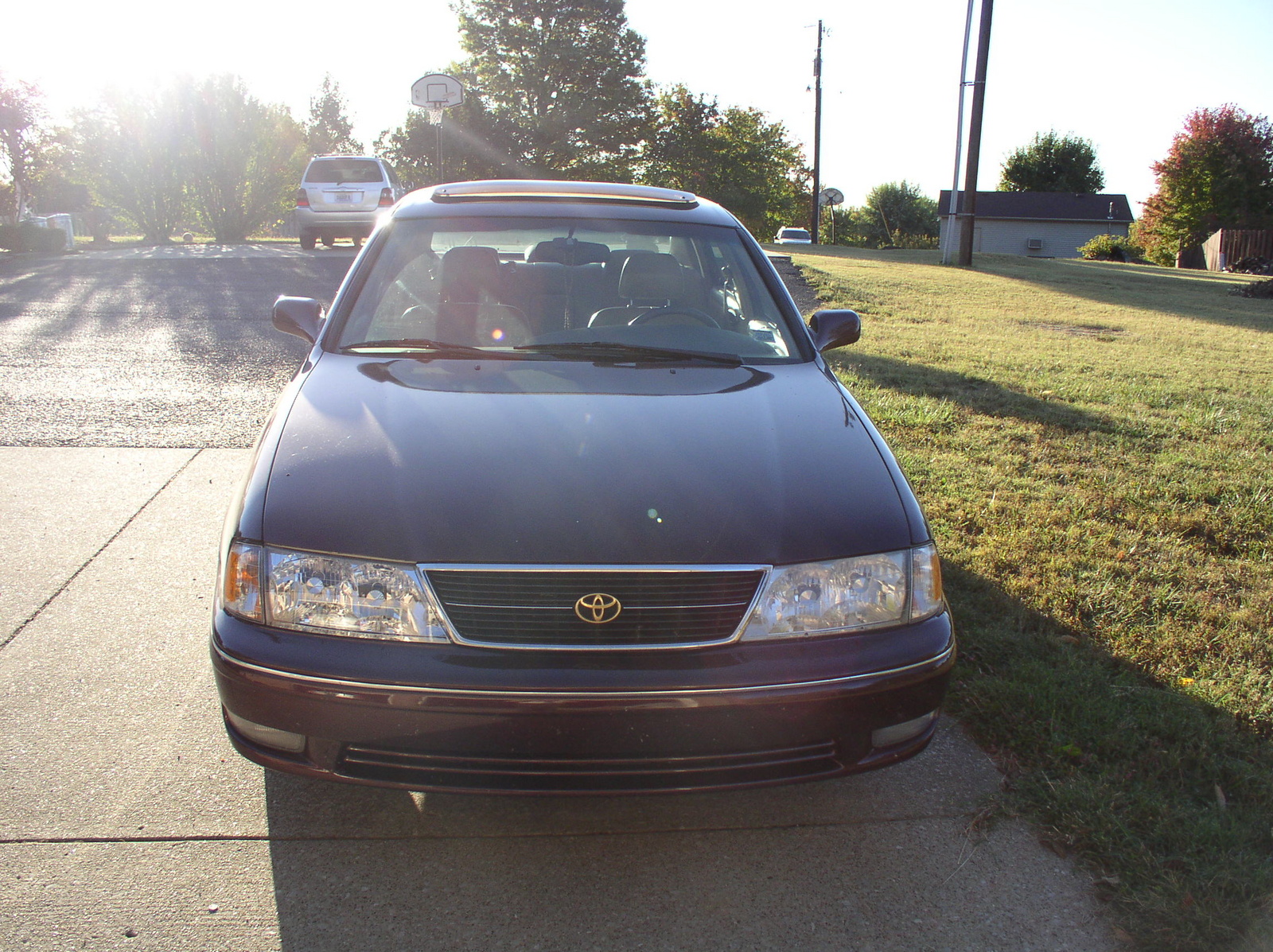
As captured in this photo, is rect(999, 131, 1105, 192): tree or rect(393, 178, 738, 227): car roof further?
rect(999, 131, 1105, 192): tree

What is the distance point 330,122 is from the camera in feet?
245

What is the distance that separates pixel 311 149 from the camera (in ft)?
235

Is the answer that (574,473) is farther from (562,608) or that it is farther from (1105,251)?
(1105,251)

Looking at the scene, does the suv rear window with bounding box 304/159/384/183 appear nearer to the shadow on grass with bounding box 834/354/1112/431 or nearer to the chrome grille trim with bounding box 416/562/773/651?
the shadow on grass with bounding box 834/354/1112/431

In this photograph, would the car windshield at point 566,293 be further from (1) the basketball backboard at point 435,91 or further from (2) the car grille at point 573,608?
(1) the basketball backboard at point 435,91

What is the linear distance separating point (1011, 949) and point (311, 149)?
78.0 meters

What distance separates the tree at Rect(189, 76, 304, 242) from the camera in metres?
26.4

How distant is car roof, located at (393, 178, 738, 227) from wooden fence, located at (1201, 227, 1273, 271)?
1415 inches

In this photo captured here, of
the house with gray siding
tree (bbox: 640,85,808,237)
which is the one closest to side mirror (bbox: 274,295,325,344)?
tree (bbox: 640,85,808,237)

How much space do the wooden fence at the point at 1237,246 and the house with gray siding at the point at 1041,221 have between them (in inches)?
828

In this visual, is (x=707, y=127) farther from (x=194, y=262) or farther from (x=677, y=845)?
(x=677, y=845)

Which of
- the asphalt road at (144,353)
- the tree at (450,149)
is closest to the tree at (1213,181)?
the tree at (450,149)

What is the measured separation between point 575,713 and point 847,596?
66 cm

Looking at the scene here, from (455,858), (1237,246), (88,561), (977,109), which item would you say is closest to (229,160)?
(977,109)
